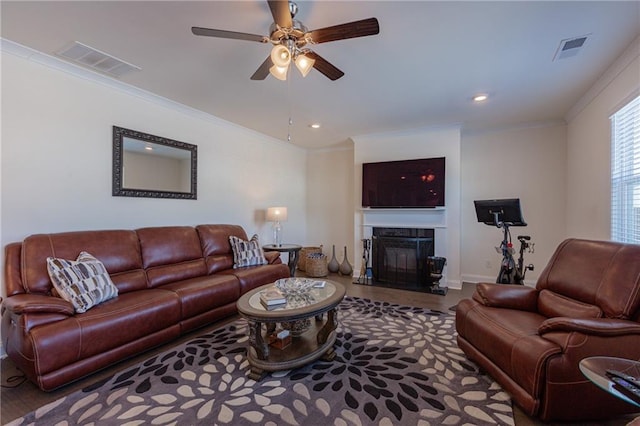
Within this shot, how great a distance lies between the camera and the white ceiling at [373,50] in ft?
6.28

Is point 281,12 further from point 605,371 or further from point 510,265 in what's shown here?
point 510,265

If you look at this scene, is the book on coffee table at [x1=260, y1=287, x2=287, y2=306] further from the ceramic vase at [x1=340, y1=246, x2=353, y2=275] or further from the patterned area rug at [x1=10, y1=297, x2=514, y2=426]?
the ceramic vase at [x1=340, y1=246, x2=353, y2=275]

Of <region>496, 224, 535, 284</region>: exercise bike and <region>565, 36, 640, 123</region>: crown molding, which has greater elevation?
<region>565, 36, 640, 123</region>: crown molding

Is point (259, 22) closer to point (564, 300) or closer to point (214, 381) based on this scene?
point (214, 381)

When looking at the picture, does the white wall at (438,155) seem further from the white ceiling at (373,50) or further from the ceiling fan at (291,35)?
the ceiling fan at (291,35)

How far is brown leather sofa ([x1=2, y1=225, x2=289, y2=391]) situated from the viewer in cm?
185

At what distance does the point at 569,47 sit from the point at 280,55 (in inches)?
93.7

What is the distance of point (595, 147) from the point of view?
3.16 meters

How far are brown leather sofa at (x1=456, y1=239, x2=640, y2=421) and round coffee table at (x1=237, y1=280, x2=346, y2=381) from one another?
1.12 m

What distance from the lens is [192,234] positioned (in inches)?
139

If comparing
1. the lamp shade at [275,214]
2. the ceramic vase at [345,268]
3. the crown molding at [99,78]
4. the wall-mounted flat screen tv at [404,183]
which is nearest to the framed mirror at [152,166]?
the crown molding at [99,78]

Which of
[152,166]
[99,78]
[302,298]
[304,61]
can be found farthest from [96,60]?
[302,298]

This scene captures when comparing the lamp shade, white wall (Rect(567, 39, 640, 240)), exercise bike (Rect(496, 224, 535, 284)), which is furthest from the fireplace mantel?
white wall (Rect(567, 39, 640, 240))

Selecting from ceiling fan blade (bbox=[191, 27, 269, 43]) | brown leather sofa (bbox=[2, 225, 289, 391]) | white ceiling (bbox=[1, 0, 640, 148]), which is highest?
white ceiling (bbox=[1, 0, 640, 148])
